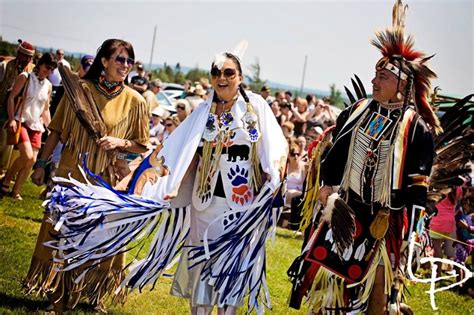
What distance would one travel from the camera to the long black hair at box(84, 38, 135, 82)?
5125 mm

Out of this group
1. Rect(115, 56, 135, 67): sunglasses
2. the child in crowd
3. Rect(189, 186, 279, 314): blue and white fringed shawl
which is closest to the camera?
Rect(189, 186, 279, 314): blue and white fringed shawl

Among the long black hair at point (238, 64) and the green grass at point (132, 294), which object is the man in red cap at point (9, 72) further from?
the long black hair at point (238, 64)

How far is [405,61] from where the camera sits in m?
4.53

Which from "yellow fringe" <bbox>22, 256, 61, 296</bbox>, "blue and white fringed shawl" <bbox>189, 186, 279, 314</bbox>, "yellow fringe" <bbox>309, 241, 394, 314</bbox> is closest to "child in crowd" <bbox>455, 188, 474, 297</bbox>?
"yellow fringe" <bbox>309, 241, 394, 314</bbox>

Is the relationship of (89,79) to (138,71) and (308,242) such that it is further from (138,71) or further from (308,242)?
(138,71)

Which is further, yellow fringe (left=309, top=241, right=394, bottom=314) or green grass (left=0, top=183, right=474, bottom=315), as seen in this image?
green grass (left=0, top=183, right=474, bottom=315)

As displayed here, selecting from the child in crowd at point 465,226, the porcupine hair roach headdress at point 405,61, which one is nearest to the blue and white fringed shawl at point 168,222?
the porcupine hair roach headdress at point 405,61

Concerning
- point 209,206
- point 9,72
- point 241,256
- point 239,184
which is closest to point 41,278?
point 209,206

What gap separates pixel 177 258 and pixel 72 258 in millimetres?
641

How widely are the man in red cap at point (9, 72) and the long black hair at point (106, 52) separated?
4324mm

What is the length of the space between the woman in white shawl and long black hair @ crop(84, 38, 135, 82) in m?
0.73

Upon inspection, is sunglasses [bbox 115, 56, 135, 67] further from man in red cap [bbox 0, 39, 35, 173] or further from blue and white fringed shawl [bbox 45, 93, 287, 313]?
man in red cap [bbox 0, 39, 35, 173]

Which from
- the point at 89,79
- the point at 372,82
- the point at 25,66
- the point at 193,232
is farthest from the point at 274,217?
the point at 25,66

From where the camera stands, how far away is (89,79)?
5250mm
